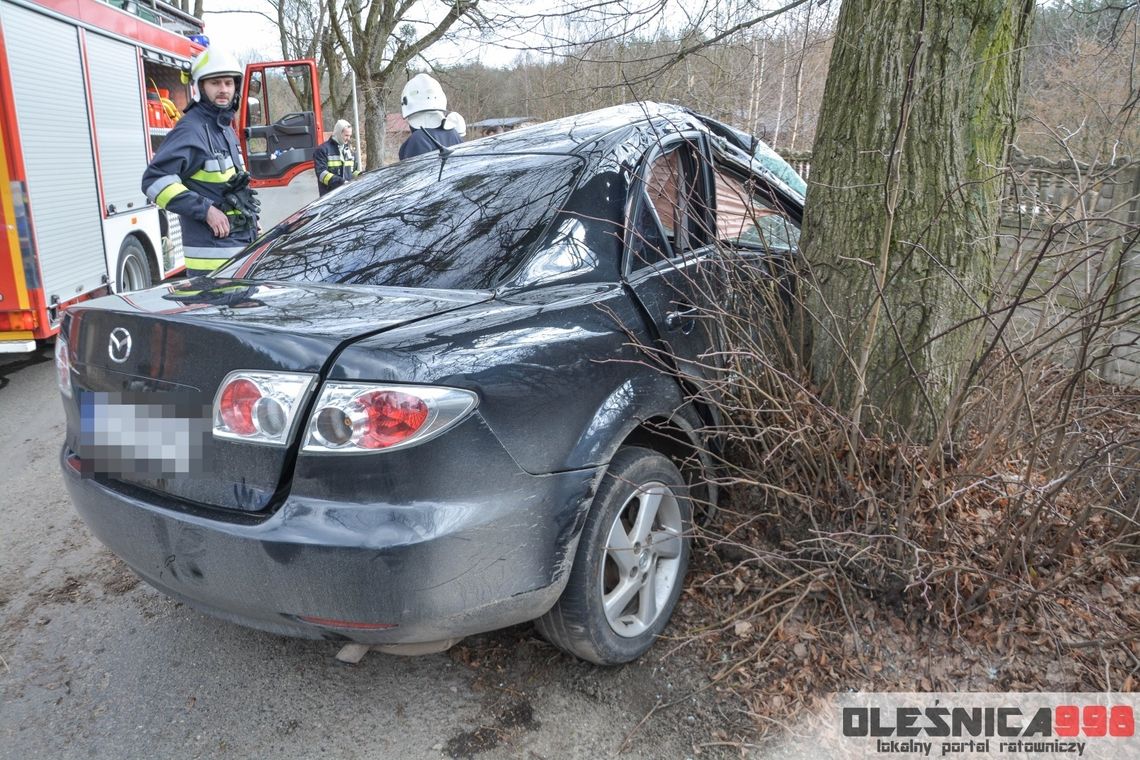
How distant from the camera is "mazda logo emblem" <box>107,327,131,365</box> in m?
2.32

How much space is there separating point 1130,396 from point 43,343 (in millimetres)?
7929

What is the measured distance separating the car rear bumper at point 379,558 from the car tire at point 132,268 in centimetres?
600

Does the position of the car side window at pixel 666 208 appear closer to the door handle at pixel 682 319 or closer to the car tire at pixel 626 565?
the door handle at pixel 682 319

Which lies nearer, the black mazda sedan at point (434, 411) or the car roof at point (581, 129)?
the black mazda sedan at point (434, 411)

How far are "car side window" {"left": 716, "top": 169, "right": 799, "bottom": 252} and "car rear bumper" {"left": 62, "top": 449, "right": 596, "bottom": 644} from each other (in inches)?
56.5

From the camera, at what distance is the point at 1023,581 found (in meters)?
2.51

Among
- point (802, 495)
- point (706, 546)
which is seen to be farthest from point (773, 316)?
point (706, 546)

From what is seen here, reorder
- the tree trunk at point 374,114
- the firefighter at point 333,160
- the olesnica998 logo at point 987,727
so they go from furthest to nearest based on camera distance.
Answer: the tree trunk at point 374,114 < the firefighter at point 333,160 < the olesnica998 logo at point 987,727

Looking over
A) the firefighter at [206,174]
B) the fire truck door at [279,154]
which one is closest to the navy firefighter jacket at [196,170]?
the firefighter at [206,174]

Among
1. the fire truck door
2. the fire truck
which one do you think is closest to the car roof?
the fire truck

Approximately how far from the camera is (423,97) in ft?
25.1

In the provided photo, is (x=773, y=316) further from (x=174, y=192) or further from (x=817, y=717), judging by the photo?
(x=174, y=192)

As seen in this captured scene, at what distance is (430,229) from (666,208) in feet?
2.87

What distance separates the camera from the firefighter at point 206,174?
4957 millimetres
